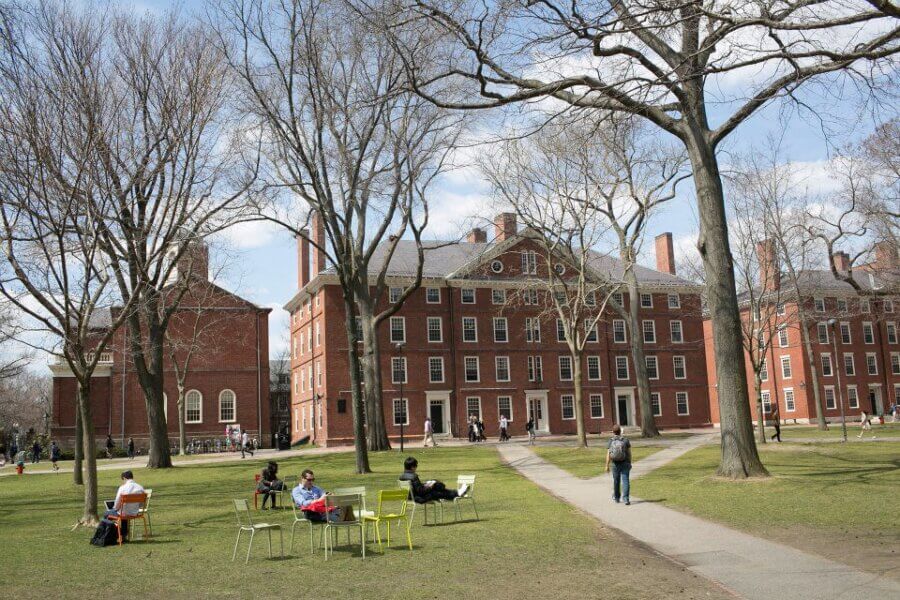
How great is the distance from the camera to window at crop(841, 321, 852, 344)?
63125mm

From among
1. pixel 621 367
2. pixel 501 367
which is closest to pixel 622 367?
pixel 621 367

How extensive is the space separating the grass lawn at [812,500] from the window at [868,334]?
4762cm

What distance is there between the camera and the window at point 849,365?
6275 cm

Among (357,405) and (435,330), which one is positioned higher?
(435,330)

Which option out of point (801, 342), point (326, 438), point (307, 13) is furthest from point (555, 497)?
point (801, 342)

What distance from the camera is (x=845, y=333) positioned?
208 ft

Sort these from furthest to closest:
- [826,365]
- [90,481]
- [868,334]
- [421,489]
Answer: [868,334] → [826,365] → [90,481] → [421,489]

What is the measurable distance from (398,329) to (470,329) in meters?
4.83

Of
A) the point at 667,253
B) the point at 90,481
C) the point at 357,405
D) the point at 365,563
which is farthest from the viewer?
the point at 667,253

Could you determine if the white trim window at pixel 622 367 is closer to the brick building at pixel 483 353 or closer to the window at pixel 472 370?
the brick building at pixel 483 353

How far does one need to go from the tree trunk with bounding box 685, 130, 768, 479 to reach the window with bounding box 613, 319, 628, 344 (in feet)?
122

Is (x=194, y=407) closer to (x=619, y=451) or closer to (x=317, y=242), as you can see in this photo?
(x=317, y=242)

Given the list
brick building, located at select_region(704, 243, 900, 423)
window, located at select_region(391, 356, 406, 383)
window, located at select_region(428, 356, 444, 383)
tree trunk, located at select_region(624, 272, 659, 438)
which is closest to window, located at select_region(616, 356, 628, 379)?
brick building, located at select_region(704, 243, 900, 423)

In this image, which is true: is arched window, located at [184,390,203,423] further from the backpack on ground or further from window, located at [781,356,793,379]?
window, located at [781,356,793,379]
